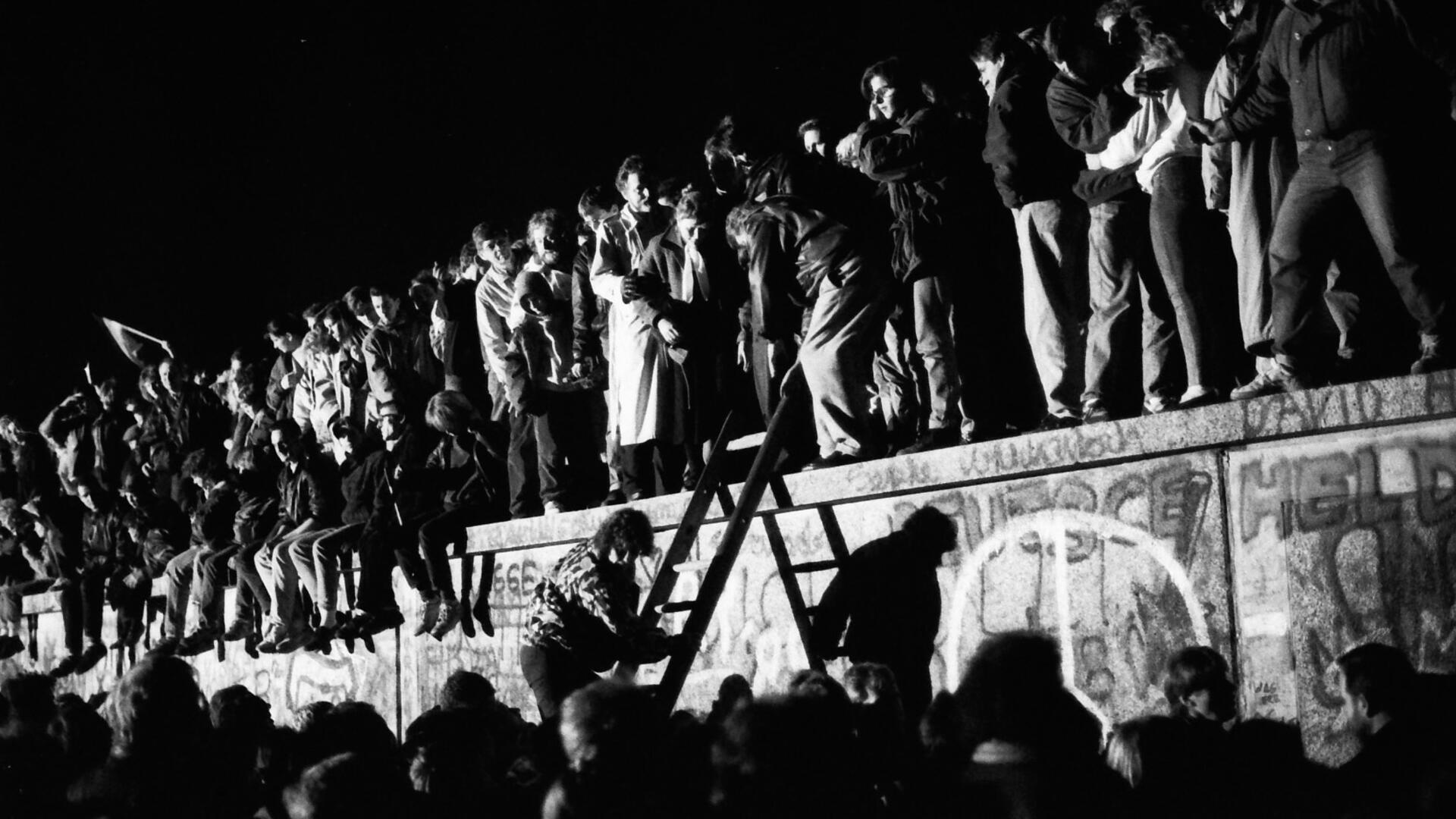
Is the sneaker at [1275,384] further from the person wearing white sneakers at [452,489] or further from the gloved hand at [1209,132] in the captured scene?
the person wearing white sneakers at [452,489]

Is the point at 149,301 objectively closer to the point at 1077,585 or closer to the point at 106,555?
the point at 106,555

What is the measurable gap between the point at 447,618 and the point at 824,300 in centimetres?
442

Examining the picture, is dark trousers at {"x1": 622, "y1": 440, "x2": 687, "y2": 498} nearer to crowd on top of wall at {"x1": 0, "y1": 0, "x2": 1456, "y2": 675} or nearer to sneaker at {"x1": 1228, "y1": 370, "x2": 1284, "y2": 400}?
crowd on top of wall at {"x1": 0, "y1": 0, "x2": 1456, "y2": 675}

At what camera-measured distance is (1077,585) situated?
8.05 metres

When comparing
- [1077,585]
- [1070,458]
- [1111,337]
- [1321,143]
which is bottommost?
[1077,585]

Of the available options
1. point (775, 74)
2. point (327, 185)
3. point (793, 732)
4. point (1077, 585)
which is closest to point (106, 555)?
point (327, 185)

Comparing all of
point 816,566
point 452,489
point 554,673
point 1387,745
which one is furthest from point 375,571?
point 1387,745

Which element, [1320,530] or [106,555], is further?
[106,555]

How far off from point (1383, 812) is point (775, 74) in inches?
452

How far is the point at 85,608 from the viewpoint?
17.1m

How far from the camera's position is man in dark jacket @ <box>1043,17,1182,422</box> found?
8.03 m

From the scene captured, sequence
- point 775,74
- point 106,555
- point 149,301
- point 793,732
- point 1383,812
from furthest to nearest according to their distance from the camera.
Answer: point 149,301
point 106,555
point 775,74
point 793,732
point 1383,812

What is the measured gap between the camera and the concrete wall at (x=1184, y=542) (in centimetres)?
680

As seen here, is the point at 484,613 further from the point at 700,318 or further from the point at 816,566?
the point at 816,566
